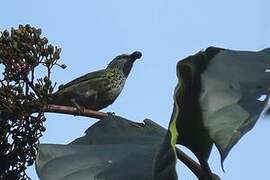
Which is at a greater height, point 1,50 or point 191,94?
point 1,50

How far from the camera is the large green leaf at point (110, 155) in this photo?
0.76m

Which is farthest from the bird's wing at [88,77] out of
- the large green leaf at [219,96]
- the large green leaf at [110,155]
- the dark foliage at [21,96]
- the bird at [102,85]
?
the large green leaf at [219,96]

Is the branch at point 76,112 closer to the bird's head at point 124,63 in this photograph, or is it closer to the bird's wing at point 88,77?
the bird's wing at point 88,77

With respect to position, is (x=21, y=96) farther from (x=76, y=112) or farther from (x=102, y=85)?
(x=102, y=85)

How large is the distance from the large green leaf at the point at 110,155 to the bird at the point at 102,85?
183cm

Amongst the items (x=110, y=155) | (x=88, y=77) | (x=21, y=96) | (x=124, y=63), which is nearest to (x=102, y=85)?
(x=88, y=77)

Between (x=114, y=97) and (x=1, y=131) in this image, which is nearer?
(x=1, y=131)

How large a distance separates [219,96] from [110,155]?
0.25 metres

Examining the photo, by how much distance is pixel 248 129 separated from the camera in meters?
0.59

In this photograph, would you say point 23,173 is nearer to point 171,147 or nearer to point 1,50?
point 1,50

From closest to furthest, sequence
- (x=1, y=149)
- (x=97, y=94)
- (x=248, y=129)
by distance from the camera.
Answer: (x=248, y=129)
(x=1, y=149)
(x=97, y=94)

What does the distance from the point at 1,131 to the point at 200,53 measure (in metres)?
0.67

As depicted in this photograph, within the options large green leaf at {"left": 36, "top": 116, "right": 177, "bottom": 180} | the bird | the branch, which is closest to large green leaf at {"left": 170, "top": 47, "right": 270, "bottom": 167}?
large green leaf at {"left": 36, "top": 116, "right": 177, "bottom": 180}

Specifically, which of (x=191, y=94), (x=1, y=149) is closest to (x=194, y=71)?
(x=191, y=94)
